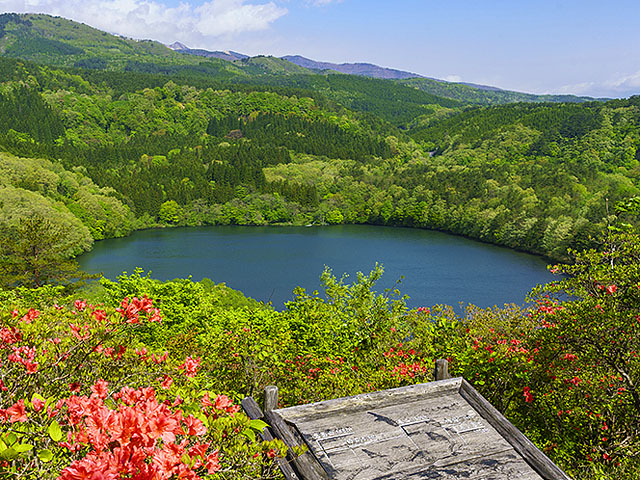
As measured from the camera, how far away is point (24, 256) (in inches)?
773

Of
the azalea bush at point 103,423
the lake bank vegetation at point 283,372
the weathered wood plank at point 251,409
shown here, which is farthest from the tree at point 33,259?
the weathered wood plank at point 251,409

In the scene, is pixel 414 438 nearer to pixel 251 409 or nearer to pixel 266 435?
pixel 266 435

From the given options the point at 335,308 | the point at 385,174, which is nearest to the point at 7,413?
the point at 335,308

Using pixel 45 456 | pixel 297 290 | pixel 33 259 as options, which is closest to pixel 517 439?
pixel 45 456

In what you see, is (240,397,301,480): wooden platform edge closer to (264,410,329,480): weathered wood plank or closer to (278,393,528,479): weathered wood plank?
(264,410,329,480): weathered wood plank

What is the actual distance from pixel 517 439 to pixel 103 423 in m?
3.34

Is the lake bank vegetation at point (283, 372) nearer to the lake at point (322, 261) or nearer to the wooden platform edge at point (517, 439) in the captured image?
the wooden platform edge at point (517, 439)

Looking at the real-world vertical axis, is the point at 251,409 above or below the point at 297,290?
above

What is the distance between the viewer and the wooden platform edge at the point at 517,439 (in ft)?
12.2

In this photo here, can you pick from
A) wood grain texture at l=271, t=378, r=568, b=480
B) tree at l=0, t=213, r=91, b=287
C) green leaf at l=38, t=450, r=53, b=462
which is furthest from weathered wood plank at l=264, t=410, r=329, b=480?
tree at l=0, t=213, r=91, b=287

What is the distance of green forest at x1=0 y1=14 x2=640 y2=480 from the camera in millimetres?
3348

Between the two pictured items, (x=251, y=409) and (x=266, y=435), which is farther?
(x=251, y=409)

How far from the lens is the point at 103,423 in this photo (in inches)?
84.7

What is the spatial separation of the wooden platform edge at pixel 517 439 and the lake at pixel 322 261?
25055mm
